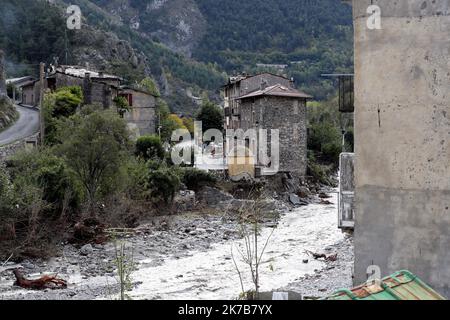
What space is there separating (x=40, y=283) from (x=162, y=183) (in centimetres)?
1537

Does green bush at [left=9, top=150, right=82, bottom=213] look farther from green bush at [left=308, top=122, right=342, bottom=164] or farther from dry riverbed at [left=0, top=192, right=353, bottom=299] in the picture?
green bush at [left=308, top=122, right=342, bottom=164]

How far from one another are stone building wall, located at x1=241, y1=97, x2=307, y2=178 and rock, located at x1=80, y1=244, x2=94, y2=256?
2111 centimetres

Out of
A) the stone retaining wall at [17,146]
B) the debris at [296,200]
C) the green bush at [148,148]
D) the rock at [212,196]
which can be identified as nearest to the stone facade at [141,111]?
the green bush at [148,148]

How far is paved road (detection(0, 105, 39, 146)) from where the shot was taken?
33688 mm

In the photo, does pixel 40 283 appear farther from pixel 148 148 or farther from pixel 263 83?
pixel 263 83

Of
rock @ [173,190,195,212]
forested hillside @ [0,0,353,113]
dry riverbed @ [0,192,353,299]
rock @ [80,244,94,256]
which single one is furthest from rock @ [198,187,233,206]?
forested hillside @ [0,0,353,113]

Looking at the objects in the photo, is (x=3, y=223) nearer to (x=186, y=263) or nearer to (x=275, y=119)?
(x=186, y=263)

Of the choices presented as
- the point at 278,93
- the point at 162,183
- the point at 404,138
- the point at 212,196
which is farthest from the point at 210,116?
the point at 404,138

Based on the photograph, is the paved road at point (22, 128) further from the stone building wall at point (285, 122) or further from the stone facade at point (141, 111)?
the stone building wall at point (285, 122)

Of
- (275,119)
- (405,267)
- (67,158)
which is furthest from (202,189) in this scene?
(405,267)

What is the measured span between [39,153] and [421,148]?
844 inches

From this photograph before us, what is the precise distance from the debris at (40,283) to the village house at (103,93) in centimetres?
2147

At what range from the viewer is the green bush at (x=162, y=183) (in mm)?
34188

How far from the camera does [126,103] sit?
47.1 m
